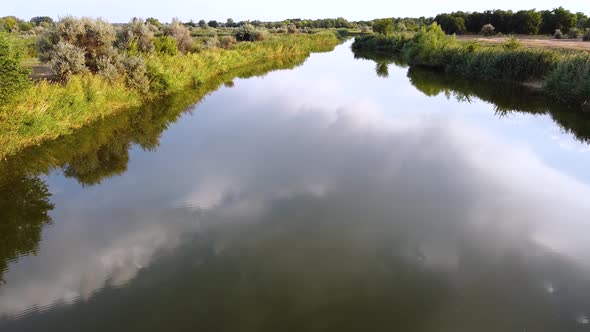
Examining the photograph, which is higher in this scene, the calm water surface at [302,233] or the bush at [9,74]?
the bush at [9,74]

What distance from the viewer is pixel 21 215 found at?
7.76 metres

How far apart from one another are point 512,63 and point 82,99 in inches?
1005

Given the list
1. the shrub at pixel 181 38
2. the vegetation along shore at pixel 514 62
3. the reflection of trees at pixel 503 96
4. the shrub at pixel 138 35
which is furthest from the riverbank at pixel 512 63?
the shrub at pixel 138 35

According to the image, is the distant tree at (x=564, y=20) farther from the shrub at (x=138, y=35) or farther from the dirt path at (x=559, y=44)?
the shrub at (x=138, y=35)

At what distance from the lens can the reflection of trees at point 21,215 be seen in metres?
6.59

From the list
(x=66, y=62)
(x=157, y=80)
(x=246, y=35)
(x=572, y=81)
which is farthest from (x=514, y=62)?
(x=246, y=35)

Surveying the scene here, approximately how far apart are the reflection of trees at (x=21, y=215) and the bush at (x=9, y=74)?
3113 millimetres

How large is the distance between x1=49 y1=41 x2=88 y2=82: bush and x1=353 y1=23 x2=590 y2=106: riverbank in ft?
74.2

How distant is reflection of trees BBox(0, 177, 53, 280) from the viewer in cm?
659

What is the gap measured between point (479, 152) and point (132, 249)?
33.1 feet

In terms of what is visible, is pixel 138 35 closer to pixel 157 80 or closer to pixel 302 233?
pixel 157 80

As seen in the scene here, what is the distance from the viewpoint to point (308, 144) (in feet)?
40.3

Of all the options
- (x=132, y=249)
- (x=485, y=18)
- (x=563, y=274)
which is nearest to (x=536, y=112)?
(x=563, y=274)

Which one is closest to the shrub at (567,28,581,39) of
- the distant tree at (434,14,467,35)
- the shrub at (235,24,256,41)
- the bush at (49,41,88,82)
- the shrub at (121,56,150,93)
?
the distant tree at (434,14,467,35)
